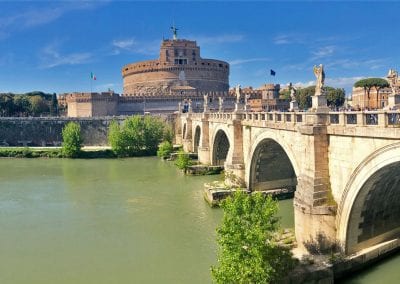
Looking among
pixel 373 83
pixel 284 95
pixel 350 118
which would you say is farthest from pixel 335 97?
pixel 350 118

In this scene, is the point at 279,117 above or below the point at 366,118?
above

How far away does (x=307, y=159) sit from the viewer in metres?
13.2

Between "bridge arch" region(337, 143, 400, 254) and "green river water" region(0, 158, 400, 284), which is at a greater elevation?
"bridge arch" region(337, 143, 400, 254)

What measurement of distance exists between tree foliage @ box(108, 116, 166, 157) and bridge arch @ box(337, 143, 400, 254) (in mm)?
35460

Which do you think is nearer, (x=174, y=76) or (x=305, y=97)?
(x=305, y=97)

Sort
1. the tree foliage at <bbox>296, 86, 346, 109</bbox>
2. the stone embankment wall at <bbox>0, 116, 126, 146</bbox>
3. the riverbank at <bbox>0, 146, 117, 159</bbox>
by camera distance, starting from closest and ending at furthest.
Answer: the riverbank at <bbox>0, 146, 117, 159</bbox> < the stone embankment wall at <bbox>0, 116, 126, 146</bbox> < the tree foliage at <bbox>296, 86, 346, 109</bbox>

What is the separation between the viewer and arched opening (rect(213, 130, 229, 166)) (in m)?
32.2

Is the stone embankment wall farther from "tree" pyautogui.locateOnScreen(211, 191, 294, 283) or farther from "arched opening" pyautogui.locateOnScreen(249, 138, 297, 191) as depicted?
"tree" pyautogui.locateOnScreen(211, 191, 294, 283)

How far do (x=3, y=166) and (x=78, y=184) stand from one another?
1531 centimetres

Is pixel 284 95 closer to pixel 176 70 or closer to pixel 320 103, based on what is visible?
pixel 176 70

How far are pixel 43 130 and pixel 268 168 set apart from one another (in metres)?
47.5

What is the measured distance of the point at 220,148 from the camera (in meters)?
32.7

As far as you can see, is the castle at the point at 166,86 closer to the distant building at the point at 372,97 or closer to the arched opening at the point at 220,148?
the distant building at the point at 372,97

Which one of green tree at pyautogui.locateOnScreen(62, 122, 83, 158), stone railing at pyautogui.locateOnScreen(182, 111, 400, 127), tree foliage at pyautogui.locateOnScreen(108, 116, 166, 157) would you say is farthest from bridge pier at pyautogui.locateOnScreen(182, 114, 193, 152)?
stone railing at pyautogui.locateOnScreen(182, 111, 400, 127)
